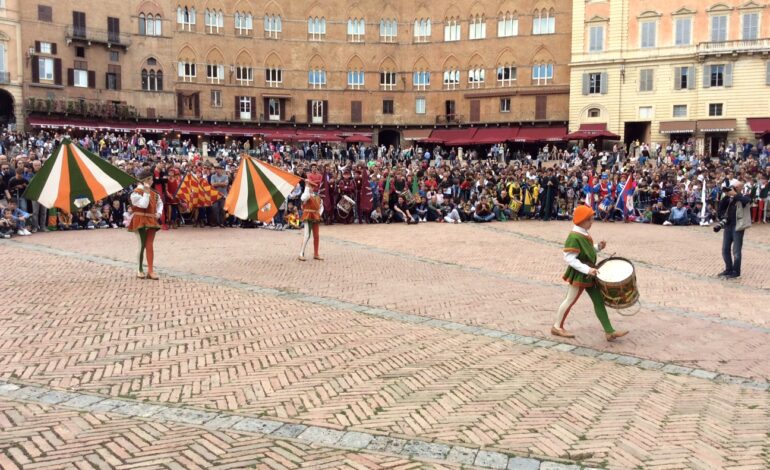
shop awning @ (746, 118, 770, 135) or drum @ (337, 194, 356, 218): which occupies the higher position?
shop awning @ (746, 118, 770, 135)

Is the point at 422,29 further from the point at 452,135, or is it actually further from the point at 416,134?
the point at 452,135

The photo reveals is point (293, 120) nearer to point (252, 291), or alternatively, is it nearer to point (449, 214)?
point (449, 214)

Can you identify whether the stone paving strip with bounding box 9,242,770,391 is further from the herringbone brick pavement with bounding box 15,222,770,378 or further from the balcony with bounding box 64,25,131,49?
the balcony with bounding box 64,25,131,49

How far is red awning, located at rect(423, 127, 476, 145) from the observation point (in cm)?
5362

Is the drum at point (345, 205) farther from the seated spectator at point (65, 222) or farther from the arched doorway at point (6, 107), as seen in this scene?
the arched doorway at point (6, 107)


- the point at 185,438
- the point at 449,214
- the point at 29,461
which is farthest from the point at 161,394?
the point at 449,214

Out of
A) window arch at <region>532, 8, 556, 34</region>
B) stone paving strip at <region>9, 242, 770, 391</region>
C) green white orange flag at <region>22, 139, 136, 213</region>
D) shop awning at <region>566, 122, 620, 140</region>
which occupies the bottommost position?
stone paving strip at <region>9, 242, 770, 391</region>

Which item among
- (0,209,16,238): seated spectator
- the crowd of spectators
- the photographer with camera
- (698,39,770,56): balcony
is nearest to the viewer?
the photographer with camera

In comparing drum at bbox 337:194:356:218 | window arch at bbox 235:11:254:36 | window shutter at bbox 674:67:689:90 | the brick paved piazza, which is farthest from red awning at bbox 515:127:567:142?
the brick paved piazza

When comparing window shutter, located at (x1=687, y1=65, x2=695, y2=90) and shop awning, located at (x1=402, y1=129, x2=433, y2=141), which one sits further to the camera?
shop awning, located at (x1=402, y1=129, x2=433, y2=141)

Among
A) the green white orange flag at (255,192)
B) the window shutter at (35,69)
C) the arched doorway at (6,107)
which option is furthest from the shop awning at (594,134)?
the arched doorway at (6,107)

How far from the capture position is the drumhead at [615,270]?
824cm

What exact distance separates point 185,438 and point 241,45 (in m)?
53.5

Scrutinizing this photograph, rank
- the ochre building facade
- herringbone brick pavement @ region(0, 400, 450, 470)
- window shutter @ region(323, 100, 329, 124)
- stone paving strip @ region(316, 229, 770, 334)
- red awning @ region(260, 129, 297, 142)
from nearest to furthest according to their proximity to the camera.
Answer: herringbone brick pavement @ region(0, 400, 450, 470) → stone paving strip @ region(316, 229, 770, 334) → the ochre building facade → red awning @ region(260, 129, 297, 142) → window shutter @ region(323, 100, 329, 124)
